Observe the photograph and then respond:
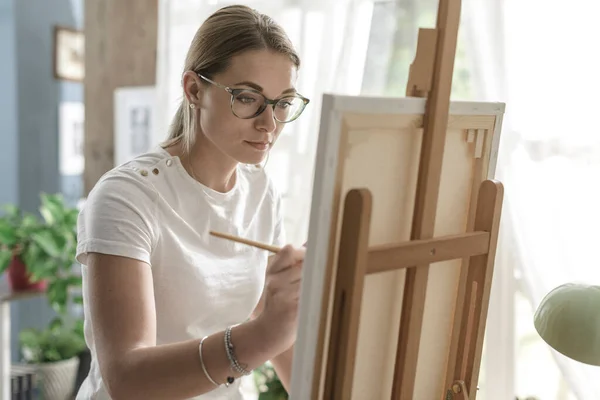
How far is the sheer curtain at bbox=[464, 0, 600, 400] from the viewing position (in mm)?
1685

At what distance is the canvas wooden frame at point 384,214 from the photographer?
86 cm

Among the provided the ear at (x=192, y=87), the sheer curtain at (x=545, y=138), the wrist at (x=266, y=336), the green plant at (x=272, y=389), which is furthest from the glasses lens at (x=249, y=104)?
the green plant at (x=272, y=389)

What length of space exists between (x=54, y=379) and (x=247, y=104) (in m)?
2.31

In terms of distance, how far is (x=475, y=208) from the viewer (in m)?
1.11

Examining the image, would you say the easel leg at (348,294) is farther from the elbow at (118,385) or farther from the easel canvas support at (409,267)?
the elbow at (118,385)

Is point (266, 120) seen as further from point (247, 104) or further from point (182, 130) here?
point (182, 130)

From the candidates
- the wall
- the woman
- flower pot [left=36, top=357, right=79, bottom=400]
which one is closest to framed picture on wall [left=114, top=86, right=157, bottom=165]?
the wall

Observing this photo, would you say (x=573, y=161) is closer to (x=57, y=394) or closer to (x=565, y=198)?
(x=565, y=198)

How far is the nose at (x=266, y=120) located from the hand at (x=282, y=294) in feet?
1.03

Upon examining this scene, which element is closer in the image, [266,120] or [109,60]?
[266,120]

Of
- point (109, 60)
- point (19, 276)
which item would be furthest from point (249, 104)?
point (109, 60)

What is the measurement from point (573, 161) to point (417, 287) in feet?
3.01

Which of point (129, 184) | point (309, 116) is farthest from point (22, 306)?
point (129, 184)

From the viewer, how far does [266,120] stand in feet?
3.80
